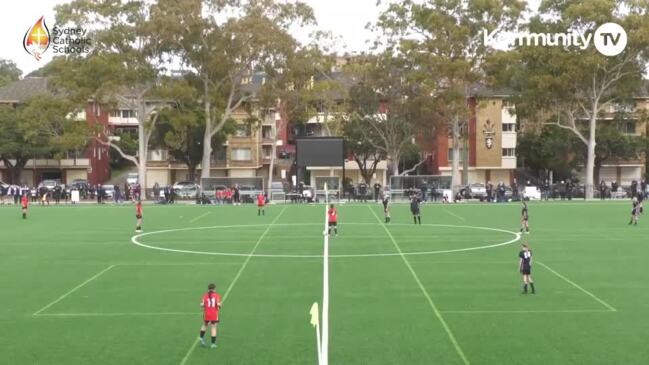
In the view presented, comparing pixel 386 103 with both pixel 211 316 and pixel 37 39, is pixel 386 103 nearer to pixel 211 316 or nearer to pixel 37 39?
pixel 37 39

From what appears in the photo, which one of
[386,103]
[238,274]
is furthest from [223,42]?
[238,274]

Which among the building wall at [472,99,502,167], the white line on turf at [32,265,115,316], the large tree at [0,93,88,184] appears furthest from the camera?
the building wall at [472,99,502,167]

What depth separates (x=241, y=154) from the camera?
315ft

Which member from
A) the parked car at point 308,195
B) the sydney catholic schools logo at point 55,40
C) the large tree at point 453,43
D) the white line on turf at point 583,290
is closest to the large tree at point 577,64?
the large tree at point 453,43

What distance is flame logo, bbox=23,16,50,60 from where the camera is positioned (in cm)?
6488

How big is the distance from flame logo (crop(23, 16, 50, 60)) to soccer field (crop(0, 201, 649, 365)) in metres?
34.2

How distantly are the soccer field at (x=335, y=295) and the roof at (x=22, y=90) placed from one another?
58.6 meters

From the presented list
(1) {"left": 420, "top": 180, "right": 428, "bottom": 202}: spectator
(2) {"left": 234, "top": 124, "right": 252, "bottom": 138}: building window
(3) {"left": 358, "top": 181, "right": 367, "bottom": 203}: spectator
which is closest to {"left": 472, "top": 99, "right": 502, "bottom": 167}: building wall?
(3) {"left": 358, "top": 181, "right": 367, "bottom": 203}: spectator

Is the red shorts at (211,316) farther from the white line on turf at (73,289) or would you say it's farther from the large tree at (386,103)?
the large tree at (386,103)

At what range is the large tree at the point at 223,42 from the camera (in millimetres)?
64438

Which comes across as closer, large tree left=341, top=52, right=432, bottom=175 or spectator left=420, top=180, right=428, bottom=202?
spectator left=420, top=180, right=428, bottom=202

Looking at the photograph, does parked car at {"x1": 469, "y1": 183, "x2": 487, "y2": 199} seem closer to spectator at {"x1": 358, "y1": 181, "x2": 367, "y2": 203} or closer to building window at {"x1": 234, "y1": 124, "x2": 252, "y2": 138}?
spectator at {"x1": 358, "y1": 181, "x2": 367, "y2": 203}

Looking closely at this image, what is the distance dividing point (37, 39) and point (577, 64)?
163ft

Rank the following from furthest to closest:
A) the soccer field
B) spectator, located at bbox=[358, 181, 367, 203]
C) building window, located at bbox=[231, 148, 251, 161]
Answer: building window, located at bbox=[231, 148, 251, 161] → spectator, located at bbox=[358, 181, 367, 203] → the soccer field
